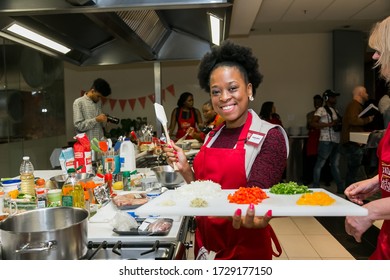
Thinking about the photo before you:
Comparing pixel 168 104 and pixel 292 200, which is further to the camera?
pixel 168 104

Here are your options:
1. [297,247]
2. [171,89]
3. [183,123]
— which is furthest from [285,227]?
[171,89]

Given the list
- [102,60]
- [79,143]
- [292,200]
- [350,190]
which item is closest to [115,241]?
[292,200]

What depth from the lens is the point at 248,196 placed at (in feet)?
4.12

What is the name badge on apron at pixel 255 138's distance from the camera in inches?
57.2

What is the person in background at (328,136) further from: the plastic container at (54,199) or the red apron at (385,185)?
the plastic container at (54,199)

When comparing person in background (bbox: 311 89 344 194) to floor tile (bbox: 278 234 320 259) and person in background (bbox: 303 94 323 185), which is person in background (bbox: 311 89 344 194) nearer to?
person in background (bbox: 303 94 323 185)

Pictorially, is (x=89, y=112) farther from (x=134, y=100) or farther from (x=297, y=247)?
(x=134, y=100)

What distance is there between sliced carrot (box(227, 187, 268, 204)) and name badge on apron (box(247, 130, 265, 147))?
8.5 inches

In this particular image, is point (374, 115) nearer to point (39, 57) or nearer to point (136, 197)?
point (136, 197)

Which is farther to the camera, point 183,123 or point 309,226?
point 183,123

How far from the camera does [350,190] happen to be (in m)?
1.42

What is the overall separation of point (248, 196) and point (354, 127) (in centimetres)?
463

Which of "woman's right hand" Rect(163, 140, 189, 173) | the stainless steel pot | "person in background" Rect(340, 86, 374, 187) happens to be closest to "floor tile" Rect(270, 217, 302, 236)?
"person in background" Rect(340, 86, 374, 187)
